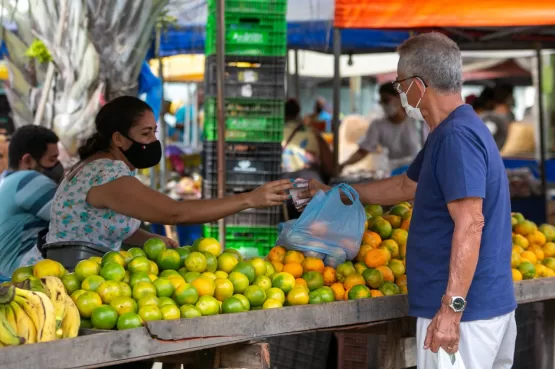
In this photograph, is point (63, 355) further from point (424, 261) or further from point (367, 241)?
point (367, 241)

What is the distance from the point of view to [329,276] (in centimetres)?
413

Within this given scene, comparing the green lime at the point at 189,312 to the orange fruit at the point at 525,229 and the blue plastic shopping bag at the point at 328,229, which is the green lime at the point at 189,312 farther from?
the orange fruit at the point at 525,229

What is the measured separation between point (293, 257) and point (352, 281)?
0.99ft

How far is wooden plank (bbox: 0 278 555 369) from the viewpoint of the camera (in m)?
2.86

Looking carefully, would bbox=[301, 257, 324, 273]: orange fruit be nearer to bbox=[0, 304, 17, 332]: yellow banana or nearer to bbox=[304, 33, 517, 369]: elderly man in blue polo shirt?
bbox=[304, 33, 517, 369]: elderly man in blue polo shirt

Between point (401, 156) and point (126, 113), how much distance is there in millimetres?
6025

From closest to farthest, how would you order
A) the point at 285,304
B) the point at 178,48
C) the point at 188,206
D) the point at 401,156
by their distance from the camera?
the point at 285,304
the point at 188,206
the point at 401,156
the point at 178,48

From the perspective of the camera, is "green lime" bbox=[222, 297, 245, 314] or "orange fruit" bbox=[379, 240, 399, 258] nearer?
"green lime" bbox=[222, 297, 245, 314]

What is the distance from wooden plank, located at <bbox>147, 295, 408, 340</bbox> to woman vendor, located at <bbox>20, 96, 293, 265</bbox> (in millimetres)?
675

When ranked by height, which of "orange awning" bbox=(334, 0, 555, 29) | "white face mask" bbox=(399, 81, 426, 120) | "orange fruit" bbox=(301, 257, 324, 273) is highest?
"orange awning" bbox=(334, 0, 555, 29)

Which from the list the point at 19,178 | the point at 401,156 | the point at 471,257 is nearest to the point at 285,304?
the point at 471,257

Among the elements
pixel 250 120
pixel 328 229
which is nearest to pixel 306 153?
pixel 250 120

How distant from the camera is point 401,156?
32.9 feet

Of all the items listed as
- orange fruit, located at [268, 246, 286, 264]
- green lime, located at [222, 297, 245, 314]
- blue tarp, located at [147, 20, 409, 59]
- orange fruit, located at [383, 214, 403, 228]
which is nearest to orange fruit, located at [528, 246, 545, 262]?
orange fruit, located at [383, 214, 403, 228]
